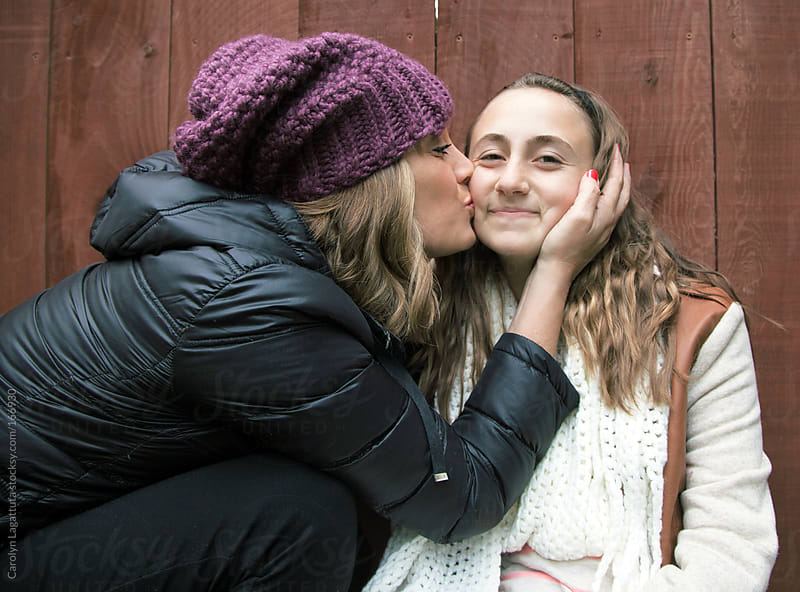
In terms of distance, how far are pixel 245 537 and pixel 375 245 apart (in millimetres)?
568

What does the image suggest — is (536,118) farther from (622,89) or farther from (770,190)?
(770,190)

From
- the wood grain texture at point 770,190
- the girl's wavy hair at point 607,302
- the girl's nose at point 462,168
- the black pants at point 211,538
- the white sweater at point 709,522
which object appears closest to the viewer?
the black pants at point 211,538

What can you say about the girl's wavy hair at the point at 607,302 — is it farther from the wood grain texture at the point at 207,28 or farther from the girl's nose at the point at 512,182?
the wood grain texture at the point at 207,28

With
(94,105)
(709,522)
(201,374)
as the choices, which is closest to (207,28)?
(94,105)

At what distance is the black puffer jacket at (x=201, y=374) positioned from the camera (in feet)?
3.27

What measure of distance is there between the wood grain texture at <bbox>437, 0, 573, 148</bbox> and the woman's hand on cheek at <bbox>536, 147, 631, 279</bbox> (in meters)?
0.40

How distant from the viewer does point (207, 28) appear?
1.63m

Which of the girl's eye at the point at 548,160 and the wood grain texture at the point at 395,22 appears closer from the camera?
A: the girl's eye at the point at 548,160

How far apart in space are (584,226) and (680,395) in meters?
0.38

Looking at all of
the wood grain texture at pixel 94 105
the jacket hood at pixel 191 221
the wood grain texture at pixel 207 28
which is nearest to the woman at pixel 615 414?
the jacket hood at pixel 191 221

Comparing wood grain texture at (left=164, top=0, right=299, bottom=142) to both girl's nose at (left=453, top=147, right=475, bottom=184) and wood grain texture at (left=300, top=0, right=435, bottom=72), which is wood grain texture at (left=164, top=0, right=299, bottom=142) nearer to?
wood grain texture at (left=300, top=0, right=435, bottom=72)

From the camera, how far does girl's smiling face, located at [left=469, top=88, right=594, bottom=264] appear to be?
132cm

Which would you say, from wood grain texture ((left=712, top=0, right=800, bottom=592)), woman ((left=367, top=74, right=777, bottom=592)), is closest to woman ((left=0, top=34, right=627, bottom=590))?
woman ((left=367, top=74, right=777, bottom=592))

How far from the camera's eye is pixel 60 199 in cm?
165
